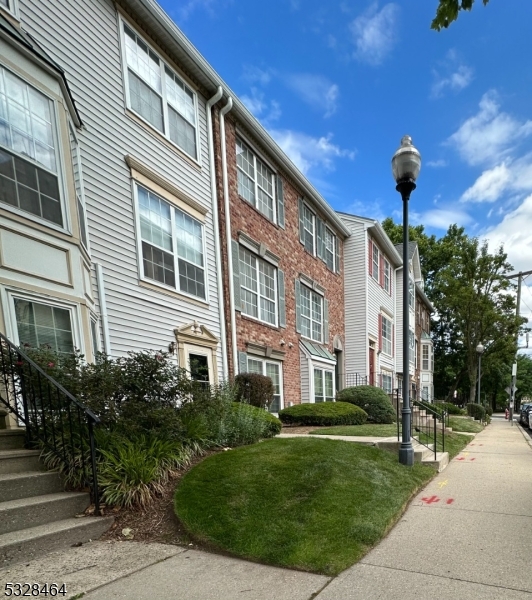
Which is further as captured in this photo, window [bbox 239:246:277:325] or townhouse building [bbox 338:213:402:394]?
townhouse building [bbox 338:213:402:394]

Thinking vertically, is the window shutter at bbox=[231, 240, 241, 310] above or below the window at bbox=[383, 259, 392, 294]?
below

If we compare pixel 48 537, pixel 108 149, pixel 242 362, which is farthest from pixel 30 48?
pixel 242 362

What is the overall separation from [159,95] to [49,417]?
282 inches

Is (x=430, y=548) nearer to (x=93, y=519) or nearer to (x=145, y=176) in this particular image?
(x=93, y=519)

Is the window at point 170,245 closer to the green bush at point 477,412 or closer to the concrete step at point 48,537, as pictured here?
the concrete step at point 48,537

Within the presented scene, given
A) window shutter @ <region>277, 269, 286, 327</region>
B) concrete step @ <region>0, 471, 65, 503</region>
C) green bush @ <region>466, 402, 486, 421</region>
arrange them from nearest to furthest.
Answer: concrete step @ <region>0, 471, 65, 503</region>
window shutter @ <region>277, 269, 286, 327</region>
green bush @ <region>466, 402, 486, 421</region>

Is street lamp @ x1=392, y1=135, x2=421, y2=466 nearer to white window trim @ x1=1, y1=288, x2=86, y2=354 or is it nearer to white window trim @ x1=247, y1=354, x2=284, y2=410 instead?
white window trim @ x1=1, y1=288, x2=86, y2=354

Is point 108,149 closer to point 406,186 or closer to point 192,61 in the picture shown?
point 192,61

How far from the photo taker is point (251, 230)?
36.8 feet

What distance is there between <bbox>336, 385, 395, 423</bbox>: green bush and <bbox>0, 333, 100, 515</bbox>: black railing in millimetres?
10373

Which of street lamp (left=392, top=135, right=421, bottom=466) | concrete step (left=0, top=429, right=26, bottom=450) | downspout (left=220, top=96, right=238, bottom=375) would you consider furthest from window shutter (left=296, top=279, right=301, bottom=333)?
concrete step (left=0, top=429, right=26, bottom=450)

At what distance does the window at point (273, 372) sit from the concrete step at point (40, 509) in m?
7.21

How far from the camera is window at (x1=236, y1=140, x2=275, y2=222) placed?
11057 mm

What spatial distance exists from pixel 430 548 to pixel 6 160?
6.35 metres
